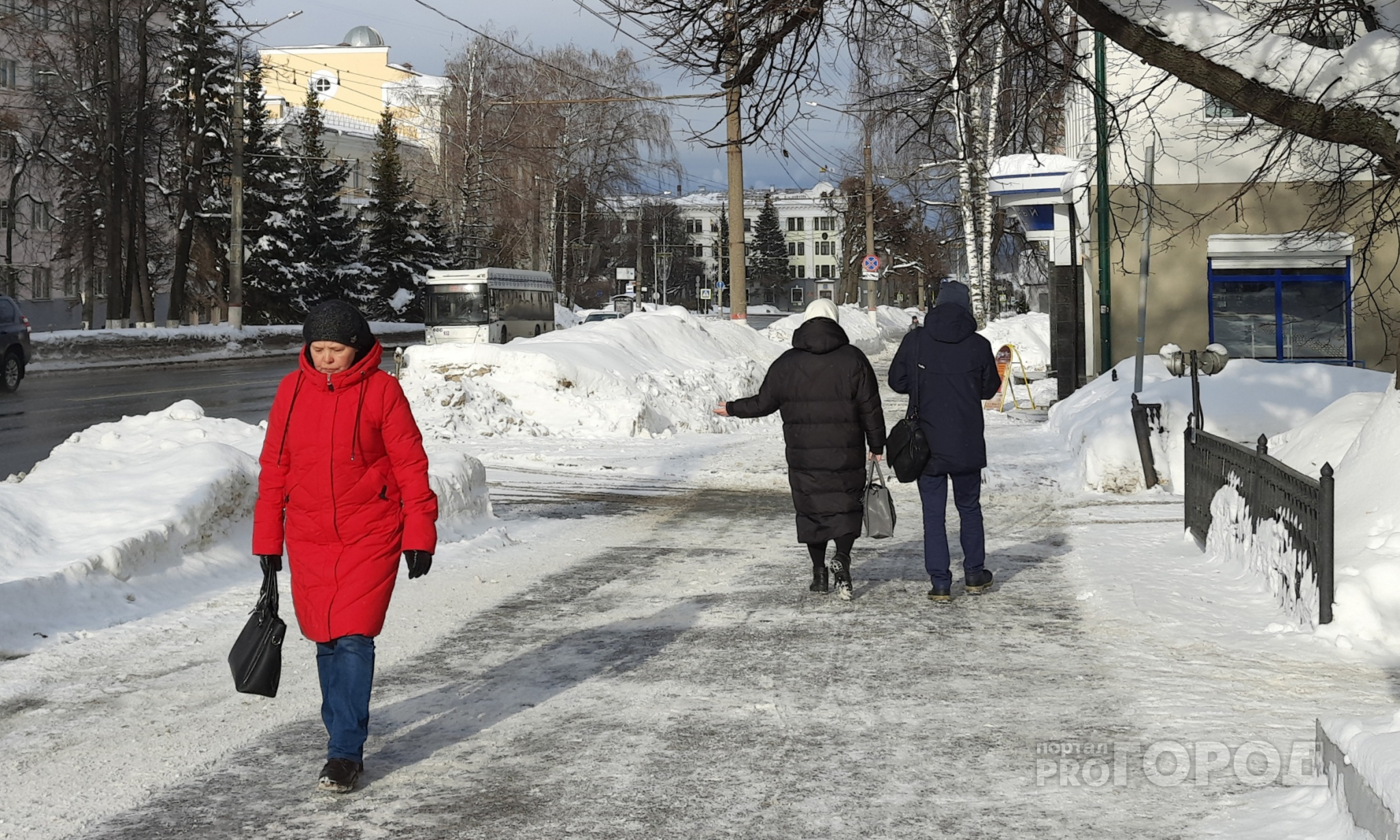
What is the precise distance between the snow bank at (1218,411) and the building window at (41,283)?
59777mm

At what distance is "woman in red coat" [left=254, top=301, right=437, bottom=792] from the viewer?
4.91 meters

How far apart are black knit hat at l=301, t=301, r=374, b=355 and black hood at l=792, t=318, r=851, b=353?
3.64 meters

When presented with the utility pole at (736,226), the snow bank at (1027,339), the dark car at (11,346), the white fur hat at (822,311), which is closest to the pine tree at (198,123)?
the dark car at (11,346)

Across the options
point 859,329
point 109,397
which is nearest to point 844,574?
point 109,397

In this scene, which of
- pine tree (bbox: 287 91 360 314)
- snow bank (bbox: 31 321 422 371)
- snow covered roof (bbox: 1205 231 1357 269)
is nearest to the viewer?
snow covered roof (bbox: 1205 231 1357 269)

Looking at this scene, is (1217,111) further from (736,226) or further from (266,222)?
(266,222)

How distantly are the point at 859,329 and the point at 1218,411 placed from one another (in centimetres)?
4022

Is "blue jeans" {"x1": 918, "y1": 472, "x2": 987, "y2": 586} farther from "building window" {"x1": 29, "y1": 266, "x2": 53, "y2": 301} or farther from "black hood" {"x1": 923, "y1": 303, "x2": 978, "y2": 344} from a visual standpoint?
"building window" {"x1": 29, "y1": 266, "x2": 53, "y2": 301}

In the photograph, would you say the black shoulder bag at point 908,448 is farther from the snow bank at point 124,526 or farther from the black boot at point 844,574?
the snow bank at point 124,526

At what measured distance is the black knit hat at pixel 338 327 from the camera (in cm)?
491

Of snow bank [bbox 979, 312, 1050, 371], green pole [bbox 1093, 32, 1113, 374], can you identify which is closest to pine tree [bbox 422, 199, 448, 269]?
snow bank [bbox 979, 312, 1050, 371]

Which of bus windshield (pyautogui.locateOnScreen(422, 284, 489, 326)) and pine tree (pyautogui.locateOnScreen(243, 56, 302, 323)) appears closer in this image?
bus windshield (pyautogui.locateOnScreen(422, 284, 489, 326))

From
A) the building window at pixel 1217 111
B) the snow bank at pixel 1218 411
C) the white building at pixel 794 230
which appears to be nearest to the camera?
the snow bank at pixel 1218 411

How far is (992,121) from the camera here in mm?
32969
